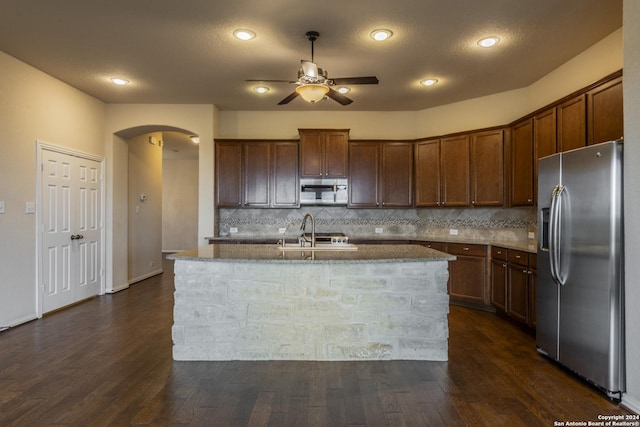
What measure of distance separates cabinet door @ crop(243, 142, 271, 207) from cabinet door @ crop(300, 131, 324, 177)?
0.56 meters

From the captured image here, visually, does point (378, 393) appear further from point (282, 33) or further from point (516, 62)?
point (516, 62)

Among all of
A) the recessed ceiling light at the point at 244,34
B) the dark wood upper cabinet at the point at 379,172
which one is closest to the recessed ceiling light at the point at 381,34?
the recessed ceiling light at the point at 244,34

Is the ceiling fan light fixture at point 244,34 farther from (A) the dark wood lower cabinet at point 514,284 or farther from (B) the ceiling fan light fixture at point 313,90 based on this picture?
(A) the dark wood lower cabinet at point 514,284

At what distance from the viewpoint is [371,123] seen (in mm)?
6227

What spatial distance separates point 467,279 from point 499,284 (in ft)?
1.65

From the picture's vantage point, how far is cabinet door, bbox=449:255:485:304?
481cm

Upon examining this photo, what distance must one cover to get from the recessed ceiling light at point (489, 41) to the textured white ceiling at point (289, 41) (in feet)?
0.23

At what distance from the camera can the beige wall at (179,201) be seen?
35.9 feet

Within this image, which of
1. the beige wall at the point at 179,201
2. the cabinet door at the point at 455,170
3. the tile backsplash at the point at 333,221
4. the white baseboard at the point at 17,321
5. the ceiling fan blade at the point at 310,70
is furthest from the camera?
the beige wall at the point at 179,201

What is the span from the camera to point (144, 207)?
270 inches

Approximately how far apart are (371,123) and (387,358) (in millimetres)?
4163

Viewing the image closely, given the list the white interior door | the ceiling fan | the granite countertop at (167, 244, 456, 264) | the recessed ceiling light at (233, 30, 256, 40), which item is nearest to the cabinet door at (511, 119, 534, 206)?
the granite countertop at (167, 244, 456, 264)

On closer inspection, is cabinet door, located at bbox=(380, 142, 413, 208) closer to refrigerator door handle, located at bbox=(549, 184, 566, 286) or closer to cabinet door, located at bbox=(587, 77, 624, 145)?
cabinet door, located at bbox=(587, 77, 624, 145)

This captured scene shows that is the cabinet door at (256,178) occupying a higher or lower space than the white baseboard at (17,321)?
higher
